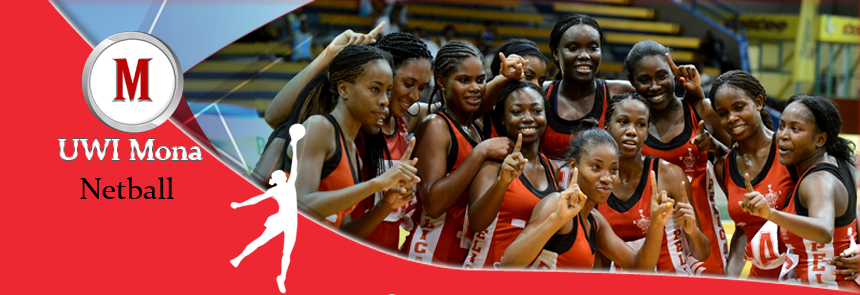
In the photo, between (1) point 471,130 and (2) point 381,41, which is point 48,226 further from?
(1) point 471,130

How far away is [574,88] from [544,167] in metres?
0.65

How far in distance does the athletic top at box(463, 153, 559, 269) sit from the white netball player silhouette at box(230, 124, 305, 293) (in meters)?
0.71

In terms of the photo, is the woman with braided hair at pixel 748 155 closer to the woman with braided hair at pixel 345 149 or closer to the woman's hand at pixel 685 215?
the woman's hand at pixel 685 215

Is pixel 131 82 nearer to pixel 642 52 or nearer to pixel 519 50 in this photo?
pixel 519 50

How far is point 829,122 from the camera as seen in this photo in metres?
2.78

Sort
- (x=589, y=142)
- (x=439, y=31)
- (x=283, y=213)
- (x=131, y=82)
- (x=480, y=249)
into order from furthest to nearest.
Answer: (x=439, y=31), (x=480, y=249), (x=589, y=142), (x=283, y=213), (x=131, y=82)

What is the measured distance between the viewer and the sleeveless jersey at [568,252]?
272 cm

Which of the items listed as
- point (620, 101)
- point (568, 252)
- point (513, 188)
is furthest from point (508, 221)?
point (620, 101)

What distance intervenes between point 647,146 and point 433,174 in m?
1.14

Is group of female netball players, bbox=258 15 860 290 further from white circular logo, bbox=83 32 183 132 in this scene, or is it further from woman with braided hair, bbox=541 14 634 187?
white circular logo, bbox=83 32 183 132

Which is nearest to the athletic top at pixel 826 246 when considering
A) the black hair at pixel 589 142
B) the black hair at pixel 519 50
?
the black hair at pixel 589 142

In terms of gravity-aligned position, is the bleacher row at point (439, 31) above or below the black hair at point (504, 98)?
above

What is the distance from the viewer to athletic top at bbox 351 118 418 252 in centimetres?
271

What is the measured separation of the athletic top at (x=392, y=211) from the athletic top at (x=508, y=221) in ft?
1.04
